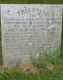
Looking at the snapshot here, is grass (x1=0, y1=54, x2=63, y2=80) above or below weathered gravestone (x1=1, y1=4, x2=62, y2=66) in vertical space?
below

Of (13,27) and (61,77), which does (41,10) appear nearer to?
(13,27)

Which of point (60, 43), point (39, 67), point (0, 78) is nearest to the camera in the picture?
point (0, 78)

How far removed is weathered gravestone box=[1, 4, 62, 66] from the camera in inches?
175

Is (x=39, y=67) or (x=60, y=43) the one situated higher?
(x=60, y=43)

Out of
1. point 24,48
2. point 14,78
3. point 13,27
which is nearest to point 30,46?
point 24,48

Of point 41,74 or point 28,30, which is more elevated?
point 28,30

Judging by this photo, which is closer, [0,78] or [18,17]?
[0,78]

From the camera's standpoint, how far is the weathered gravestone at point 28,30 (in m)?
4.44

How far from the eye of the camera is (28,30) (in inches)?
176

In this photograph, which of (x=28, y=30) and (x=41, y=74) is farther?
(x=28, y=30)

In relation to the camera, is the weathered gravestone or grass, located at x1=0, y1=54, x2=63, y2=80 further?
the weathered gravestone

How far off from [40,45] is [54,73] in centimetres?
61

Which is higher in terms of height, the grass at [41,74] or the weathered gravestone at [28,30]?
the weathered gravestone at [28,30]

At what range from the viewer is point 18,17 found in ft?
14.6
